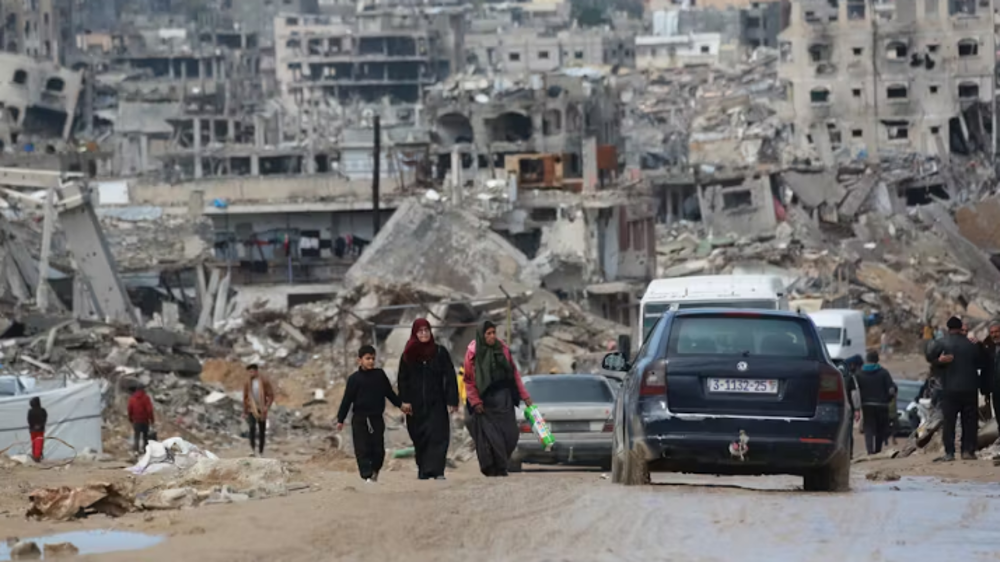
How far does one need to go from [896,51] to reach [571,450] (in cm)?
8637

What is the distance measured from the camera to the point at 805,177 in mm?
76000

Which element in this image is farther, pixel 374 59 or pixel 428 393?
pixel 374 59

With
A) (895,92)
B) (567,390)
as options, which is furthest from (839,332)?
(895,92)

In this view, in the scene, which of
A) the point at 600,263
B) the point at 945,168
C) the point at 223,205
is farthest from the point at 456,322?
the point at 945,168

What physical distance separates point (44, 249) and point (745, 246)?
93.1ft

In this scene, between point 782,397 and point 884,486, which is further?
point 884,486

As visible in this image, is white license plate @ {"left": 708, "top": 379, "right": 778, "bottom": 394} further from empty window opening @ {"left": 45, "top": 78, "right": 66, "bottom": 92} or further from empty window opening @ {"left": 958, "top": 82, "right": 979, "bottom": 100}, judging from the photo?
empty window opening @ {"left": 45, "top": 78, "right": 66, "bottom": 92}

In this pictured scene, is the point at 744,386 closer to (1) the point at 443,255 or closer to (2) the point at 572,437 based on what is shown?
(2) the point at 572,437

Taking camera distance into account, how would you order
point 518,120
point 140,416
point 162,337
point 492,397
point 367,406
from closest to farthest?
point 367,406 < point 492,397 < point 140,416 < point 162,337 < point 518,120

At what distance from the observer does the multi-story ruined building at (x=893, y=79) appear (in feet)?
331

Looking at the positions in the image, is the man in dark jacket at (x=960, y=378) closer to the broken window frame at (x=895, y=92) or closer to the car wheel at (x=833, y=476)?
the car wheel at (x=833, y=476)

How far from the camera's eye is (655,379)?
13719mm

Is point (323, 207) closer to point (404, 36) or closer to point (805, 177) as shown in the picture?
point (805, 177)

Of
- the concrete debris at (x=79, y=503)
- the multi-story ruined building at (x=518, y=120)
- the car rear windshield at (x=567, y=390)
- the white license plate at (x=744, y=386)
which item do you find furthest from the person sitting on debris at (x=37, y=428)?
the multi-story ruined building at (x=518, y=120)
